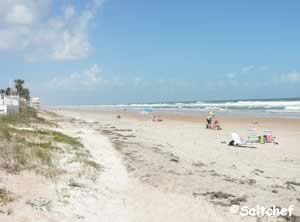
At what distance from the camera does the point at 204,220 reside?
19.4 feet

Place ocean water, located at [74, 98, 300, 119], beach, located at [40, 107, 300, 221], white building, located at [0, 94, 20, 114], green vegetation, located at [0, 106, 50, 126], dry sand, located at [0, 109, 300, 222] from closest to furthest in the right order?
dry sand, located at [0, 109, 300, 222]
beach, located at [40, 107, 300, 221]
green vegetation, located at [0, 106, 50, 126]
white building, located at [0, 94, 20, 114]
ocean water, located at [74, 98, 300, 119]

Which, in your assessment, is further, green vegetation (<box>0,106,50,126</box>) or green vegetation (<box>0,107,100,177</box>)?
green vegetation (<box>0,106,50,126</box>)

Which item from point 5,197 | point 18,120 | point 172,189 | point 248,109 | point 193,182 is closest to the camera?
point 5,197

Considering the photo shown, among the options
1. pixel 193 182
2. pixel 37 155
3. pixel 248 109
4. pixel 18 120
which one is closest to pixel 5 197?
pixel 37 155

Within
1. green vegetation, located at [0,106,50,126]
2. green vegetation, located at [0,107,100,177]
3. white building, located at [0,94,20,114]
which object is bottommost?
green vegetation, located at [0,107,100,177]

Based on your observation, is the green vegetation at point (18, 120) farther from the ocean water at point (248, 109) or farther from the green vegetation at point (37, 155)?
the ocean water at point (248, 109)

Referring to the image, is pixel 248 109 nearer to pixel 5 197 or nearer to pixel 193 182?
pixel 193 182

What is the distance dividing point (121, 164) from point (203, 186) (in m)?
3.03

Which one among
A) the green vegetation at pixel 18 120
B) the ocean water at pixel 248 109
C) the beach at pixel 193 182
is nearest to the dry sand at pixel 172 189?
the beach at pixel 193 182

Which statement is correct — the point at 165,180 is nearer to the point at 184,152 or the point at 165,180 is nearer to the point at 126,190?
the point at 126,190

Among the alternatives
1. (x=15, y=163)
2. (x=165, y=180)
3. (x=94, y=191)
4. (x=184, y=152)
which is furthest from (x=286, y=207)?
(x=184, y=152)

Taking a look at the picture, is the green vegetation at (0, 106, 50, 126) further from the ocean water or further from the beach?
the ocean water

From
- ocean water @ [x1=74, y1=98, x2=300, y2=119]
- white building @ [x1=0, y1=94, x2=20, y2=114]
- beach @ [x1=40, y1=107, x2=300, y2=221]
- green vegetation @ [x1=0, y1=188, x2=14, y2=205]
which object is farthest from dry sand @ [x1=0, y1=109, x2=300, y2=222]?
ocean water @ [x1=74, y1=98, x2=300, y2=119]

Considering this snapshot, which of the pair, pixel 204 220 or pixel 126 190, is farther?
pixel 126 190
